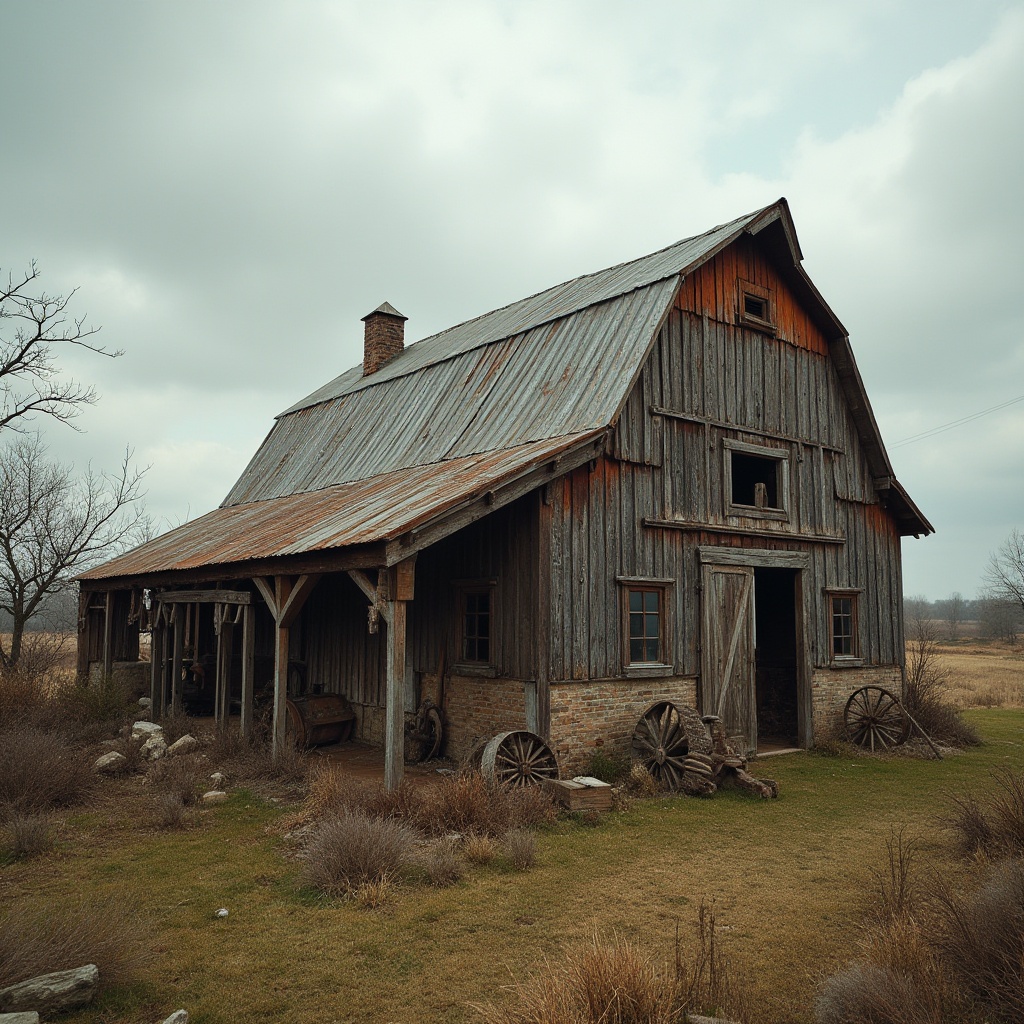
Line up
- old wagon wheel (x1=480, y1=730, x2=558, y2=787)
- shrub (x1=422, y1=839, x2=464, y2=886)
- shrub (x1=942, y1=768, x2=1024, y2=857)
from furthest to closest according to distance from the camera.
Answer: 1. old wagon wheel (x1=480, y1=730, x2=558, y2=787)
2. shrub (x1=942, y1=768, x2=1024, y2=857)
3. shrub (x1=422, y1=839, x2=464, y2=886)

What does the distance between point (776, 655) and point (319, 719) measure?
8981mm

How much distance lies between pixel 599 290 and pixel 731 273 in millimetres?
2226

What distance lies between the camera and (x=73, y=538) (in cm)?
2702

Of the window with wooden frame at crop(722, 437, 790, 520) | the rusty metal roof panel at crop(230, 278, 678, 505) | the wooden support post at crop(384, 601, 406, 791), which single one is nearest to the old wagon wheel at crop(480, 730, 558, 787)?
the wooden support post at crop(384, 601, 406, 791)

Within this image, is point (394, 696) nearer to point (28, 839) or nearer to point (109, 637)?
point (28, 839)

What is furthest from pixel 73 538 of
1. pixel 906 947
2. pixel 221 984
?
pixel 906 947

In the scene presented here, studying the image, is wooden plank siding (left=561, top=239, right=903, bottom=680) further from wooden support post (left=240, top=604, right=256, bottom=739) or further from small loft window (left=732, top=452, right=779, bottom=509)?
wooden support post (left=240, top=604, right=256, bottom=739)

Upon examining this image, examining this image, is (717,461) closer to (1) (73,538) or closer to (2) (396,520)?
(2) (396,520)

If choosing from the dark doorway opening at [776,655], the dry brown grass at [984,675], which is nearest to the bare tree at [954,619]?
the dry brown grass at [984,675]

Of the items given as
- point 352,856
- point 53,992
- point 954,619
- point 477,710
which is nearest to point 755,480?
point 477,710

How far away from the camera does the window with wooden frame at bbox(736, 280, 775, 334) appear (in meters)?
14.0

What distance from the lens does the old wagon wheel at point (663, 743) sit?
36.0 feet

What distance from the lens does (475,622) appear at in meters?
12.3

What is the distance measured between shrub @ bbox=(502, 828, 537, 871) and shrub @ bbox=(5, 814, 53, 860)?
4337 millimetres
